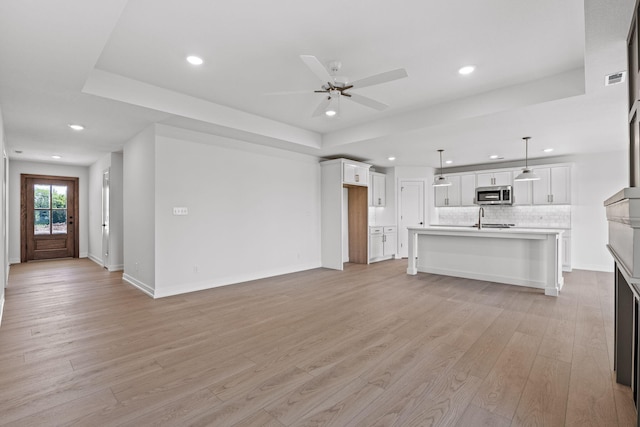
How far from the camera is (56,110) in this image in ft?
13.1

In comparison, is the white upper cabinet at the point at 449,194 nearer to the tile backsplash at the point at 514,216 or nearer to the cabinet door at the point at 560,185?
the tile backsplash at the point at 514,216

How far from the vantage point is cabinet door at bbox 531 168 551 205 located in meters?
7.05

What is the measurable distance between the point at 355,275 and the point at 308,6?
4.76 meters

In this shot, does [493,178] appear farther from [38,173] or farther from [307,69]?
[38,173]

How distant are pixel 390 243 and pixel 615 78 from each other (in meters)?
5.80

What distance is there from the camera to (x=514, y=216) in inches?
306

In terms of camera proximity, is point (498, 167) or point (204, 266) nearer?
point (204, 266)

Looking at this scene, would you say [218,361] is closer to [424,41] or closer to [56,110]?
[424,41]

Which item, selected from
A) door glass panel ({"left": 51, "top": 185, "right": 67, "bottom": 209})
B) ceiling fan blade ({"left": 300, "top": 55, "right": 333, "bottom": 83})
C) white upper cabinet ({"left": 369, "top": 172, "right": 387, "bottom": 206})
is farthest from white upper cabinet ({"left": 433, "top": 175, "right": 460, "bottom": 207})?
door glass panel ({"left": 51, "top": 185, "right": 67, "bottom": 209})

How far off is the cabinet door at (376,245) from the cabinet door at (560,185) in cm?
396

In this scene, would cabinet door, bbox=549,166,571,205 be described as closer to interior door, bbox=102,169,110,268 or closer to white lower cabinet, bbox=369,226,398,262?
white lower cabinet, bbox=369,226,398,262

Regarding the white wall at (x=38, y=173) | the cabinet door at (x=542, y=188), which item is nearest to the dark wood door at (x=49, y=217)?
the white wall at (x=38, y=173)

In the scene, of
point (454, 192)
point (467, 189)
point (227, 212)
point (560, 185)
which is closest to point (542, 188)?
point (560, 185)

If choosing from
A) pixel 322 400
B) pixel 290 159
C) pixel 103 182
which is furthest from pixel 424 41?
pixel 103 182
